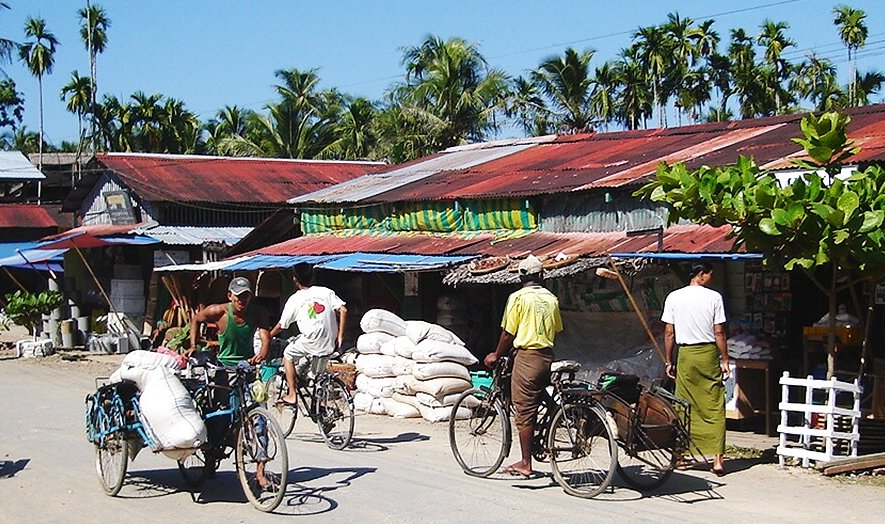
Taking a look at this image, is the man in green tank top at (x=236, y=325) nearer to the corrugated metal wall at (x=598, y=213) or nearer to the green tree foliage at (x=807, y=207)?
the green tree foliage at (x=807, y=207)

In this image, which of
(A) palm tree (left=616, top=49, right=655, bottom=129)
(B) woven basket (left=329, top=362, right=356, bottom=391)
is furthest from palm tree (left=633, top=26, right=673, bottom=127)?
(B) woven basket (left=329, top=362, right=356, bottom=391)

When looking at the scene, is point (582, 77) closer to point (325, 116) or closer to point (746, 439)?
point (325, 116)

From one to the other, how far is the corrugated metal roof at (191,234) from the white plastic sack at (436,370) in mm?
13112

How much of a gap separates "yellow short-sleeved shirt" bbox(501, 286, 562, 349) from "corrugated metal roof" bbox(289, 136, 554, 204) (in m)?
11.0

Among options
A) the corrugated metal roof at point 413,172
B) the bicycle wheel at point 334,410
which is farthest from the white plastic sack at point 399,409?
the corrugated metal roof at point 413,172

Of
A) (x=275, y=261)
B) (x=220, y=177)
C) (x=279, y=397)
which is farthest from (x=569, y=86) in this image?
(x=279, y=397)

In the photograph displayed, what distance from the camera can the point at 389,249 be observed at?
58.6 feet

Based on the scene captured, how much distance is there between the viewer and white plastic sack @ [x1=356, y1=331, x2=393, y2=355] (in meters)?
14.2

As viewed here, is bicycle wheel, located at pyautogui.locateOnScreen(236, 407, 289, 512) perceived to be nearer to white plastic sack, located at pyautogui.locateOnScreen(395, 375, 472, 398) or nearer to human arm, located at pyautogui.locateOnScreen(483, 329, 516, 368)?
human arm, located at pyautogui.locateOnScreen(483, 329, 516, 368)

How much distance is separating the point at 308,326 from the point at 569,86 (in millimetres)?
33487

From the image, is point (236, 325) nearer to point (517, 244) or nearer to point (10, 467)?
point (10, 467)

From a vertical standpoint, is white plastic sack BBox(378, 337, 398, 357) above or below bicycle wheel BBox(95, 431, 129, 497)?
above

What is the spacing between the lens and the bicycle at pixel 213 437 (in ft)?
25.5

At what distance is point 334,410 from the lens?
35.8 feet
